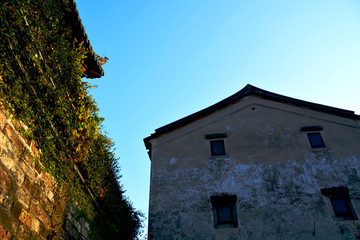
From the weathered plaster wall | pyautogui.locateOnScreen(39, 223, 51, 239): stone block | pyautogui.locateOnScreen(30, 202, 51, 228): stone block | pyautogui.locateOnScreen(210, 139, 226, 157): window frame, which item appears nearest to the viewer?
pyautogui.locateOnScreen(30, 202, 51, 228): stone block

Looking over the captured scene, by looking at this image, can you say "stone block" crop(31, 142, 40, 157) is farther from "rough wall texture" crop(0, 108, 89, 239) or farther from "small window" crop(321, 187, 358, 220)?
"small window" crop(321, 187, 358, 220)

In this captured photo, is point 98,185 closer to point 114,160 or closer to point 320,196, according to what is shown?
point 114,160

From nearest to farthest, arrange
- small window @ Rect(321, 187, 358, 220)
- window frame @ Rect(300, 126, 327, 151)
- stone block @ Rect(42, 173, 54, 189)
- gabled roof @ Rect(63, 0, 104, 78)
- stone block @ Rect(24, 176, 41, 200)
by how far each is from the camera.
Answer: stone block @ Rect(24, 176, 41, 200)
stone block @ Rect(42, 173, 54, 189)
gabled roof @ Rect(63, 0, 104, 78)
small window @ Rect(321, 187, 358, 220)
window frame @ Rect(300, 126, 327, 151)

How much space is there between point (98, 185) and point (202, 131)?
5.54m

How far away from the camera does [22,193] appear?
14.1 feet

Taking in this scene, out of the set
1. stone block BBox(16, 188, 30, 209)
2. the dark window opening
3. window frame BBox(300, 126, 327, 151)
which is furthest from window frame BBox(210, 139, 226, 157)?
stone block BBox(16, 188, 30, 209)

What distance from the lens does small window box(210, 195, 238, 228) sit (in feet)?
31.5

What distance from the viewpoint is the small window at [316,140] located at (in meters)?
11.2

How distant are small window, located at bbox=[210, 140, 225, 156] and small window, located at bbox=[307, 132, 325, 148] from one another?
351cm

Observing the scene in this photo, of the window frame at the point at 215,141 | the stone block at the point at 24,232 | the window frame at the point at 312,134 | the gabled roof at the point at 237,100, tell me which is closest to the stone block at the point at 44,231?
the stone block at the point at 24,232

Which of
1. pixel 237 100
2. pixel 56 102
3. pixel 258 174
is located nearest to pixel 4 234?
pixel 56 102

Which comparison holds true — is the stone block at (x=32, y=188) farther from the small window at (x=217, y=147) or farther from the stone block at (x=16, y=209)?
the small window at (x=217, y=147)

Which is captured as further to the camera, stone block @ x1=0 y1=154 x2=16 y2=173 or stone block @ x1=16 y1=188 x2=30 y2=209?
stone block @ x1=16 y1=188 x2=30 y2=209

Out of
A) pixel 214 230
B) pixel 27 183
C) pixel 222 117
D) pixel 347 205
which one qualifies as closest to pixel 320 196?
pixel 347 205
